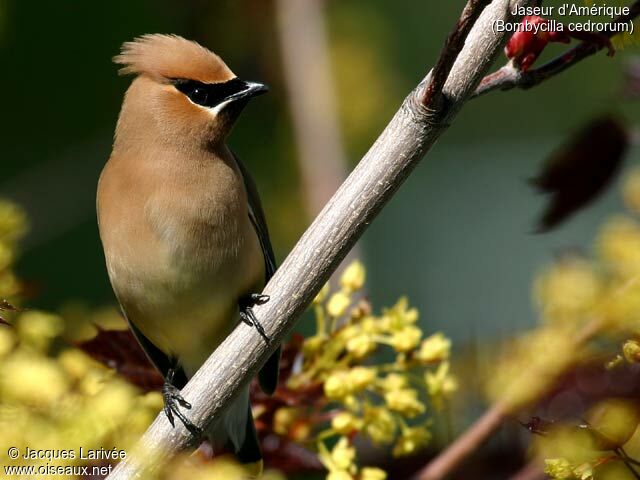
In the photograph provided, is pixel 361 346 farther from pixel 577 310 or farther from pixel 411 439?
pixel 577 310

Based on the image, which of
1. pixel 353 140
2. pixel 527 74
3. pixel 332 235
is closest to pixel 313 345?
pixel 332 235

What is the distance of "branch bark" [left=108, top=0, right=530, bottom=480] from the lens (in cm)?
171

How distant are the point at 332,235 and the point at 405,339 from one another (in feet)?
1.61

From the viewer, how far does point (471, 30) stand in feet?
5.51

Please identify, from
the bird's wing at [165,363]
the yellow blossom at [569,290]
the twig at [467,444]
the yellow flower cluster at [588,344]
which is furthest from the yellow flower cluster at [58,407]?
the bird's wing at [165,363]

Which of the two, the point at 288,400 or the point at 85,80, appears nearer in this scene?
the point at 288,400

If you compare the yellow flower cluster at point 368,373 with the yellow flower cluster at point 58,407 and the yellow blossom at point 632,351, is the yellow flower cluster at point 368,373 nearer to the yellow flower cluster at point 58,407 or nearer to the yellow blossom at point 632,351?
the yellow flower cluster at point 58,407

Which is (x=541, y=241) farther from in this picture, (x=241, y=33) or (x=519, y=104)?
(x=241, y=33)

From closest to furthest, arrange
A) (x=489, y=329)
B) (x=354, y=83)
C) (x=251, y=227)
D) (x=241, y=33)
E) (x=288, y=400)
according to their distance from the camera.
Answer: (x=288, y=400)
(x=489, y=329)
(x=251, y=227)
(x=241, y=33)
(x=354, y=83)

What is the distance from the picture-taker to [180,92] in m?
2.82

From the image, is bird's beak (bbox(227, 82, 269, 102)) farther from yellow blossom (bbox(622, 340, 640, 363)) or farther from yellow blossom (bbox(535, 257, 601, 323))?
yellow blossom (bbox(622, 340, 640, 363))

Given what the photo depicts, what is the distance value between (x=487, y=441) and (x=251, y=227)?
3.25 ft

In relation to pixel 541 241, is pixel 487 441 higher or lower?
higher

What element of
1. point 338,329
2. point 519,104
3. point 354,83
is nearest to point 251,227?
point 338,329
